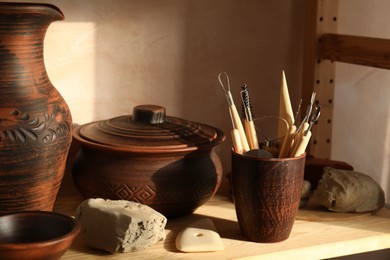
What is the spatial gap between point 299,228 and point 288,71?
46 centimetres

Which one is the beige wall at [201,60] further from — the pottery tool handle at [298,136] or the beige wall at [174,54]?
the pottery tool handle at [298,136]

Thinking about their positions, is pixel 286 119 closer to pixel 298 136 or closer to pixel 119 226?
pixel 298 136

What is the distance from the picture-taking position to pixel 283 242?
1.03 metres

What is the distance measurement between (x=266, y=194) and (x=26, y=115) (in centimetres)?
37

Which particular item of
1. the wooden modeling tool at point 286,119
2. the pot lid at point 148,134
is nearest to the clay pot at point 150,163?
the pot lid at point 148,134

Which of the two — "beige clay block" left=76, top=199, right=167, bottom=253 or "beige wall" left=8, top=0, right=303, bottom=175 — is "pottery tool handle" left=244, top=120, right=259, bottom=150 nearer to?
"beige clay block" left=76, top=199, right=167, bottom=253

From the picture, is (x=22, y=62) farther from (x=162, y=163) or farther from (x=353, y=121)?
(x=353, y=121)

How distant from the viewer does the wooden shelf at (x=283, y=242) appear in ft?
3.16

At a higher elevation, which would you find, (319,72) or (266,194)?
(319,72)

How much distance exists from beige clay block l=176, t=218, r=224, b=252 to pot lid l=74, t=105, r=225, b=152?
13 cm

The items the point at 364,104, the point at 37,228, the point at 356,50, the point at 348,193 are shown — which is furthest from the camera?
the point at 364,104

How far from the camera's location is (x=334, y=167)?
1243 millimetres

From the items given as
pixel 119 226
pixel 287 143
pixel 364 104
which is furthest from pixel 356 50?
pixel 119 226

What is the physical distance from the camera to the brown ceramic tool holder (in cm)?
98
